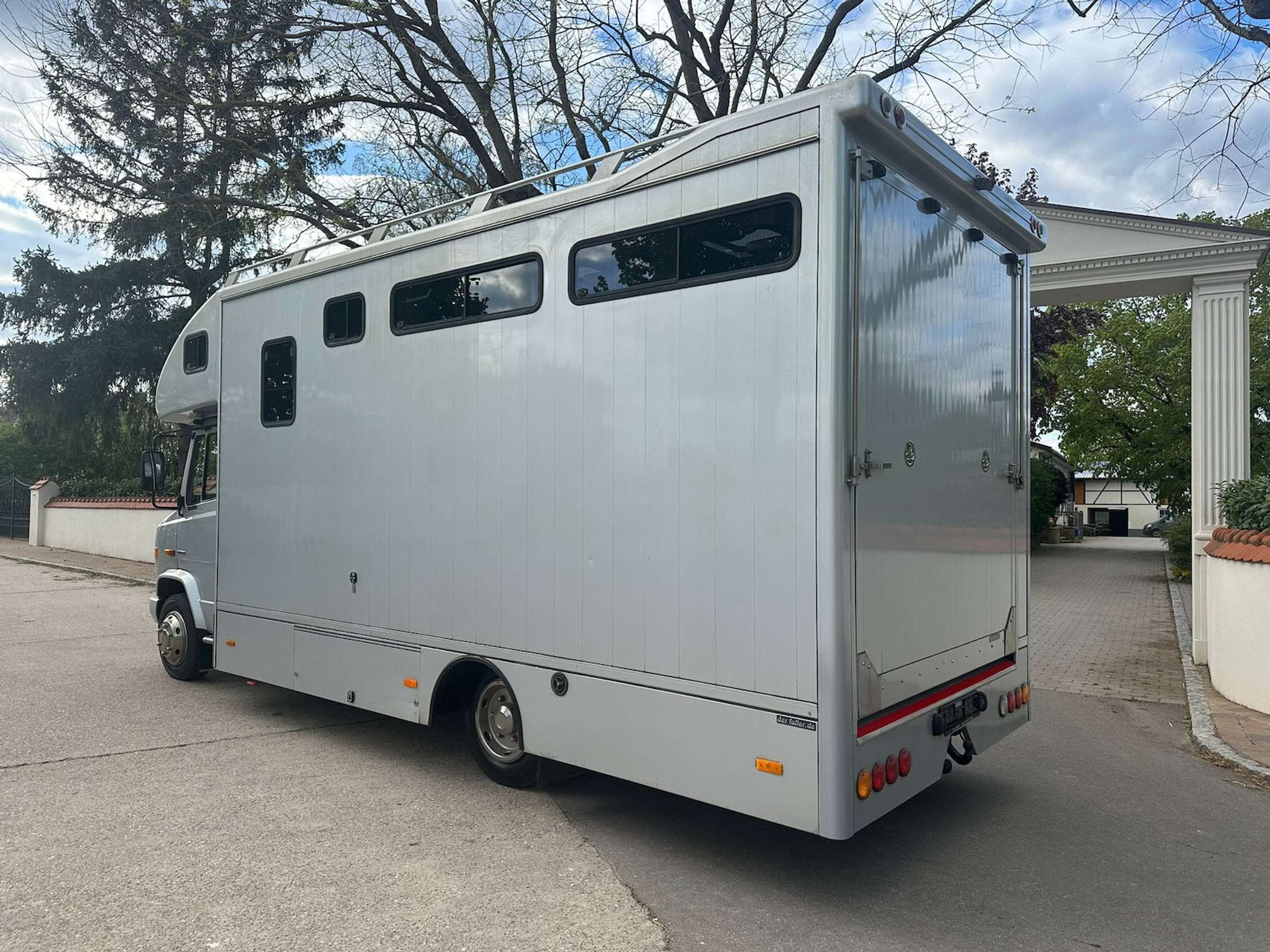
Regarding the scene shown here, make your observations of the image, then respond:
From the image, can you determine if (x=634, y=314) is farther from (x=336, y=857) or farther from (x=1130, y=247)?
(x=1130, y=247)

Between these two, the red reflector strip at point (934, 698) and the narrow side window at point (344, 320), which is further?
the narrow side window at point (344, 320)

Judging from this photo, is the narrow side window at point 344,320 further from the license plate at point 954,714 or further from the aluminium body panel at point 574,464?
the license plate at point 954,714

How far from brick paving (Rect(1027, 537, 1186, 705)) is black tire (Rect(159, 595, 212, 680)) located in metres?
6.56

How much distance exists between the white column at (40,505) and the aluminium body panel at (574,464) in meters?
21.6

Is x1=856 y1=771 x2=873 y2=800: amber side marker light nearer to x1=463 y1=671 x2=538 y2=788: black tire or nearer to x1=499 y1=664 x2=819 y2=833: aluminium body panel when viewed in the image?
x1=499 y1=664 x2=819 y2=833: aluminium body panel

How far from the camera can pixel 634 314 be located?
432 centimetres

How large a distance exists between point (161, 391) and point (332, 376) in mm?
2977

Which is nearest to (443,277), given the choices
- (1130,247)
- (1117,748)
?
(1117,748)

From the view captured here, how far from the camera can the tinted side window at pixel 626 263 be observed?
4.22 meters

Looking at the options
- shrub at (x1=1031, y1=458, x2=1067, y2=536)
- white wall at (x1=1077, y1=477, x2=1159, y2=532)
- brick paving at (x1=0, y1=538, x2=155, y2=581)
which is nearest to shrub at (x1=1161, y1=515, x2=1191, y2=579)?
shrub at (x1=1031, y1=458, x2=1067, y2=536)

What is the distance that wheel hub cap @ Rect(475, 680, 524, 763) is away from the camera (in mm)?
5066

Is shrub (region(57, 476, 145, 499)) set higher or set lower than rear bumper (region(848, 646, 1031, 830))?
higher

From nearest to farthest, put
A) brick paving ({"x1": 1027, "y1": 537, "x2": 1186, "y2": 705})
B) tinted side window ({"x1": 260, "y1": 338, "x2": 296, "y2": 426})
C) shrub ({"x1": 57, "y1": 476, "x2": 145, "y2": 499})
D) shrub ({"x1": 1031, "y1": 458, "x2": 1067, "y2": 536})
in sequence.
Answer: tinted side window ({"x1": 260, "y1": 338, "x2": 296, "y2": 426})
brick paving ({"x1": 1027, "y1": 537, "x2": 1186, "y2": 705})
shrub ({"x1": 57, "y1": 476, "x2": 145, "y2": 499})
shrub ({"x1": 1031, "y1": 458, "x2": 1067, "y2": 536})

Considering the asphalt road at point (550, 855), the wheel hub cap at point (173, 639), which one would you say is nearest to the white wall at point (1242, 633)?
the asphalt road at point (550, 855)
